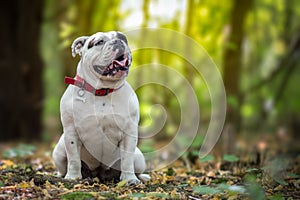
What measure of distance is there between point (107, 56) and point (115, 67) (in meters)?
0.12

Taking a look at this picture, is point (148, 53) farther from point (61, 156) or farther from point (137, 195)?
point (137, 195)

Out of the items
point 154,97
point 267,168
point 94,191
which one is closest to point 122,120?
point 94,191

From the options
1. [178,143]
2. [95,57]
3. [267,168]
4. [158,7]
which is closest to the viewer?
[95,57]

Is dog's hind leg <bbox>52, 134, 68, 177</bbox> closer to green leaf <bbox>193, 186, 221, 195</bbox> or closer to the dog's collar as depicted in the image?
the dog's collar

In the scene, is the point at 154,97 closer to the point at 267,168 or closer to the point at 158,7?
the point at 158,7

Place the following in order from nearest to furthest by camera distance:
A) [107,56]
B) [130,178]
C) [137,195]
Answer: [137,195]
[107,56]
[130,178]

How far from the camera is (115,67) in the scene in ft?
14.5

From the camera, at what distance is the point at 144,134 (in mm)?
9734

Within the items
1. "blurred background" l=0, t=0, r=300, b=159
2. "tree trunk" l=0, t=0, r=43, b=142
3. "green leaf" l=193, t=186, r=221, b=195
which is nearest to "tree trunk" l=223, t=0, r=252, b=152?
"blurred background" l=0, t=0, r=300, b=159

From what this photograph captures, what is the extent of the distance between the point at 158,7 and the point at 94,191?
784cm

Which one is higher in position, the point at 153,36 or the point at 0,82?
the point at 153,36

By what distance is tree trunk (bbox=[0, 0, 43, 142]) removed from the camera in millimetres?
10977

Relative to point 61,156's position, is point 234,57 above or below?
above

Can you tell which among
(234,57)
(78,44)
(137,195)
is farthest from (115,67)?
(234,57)
